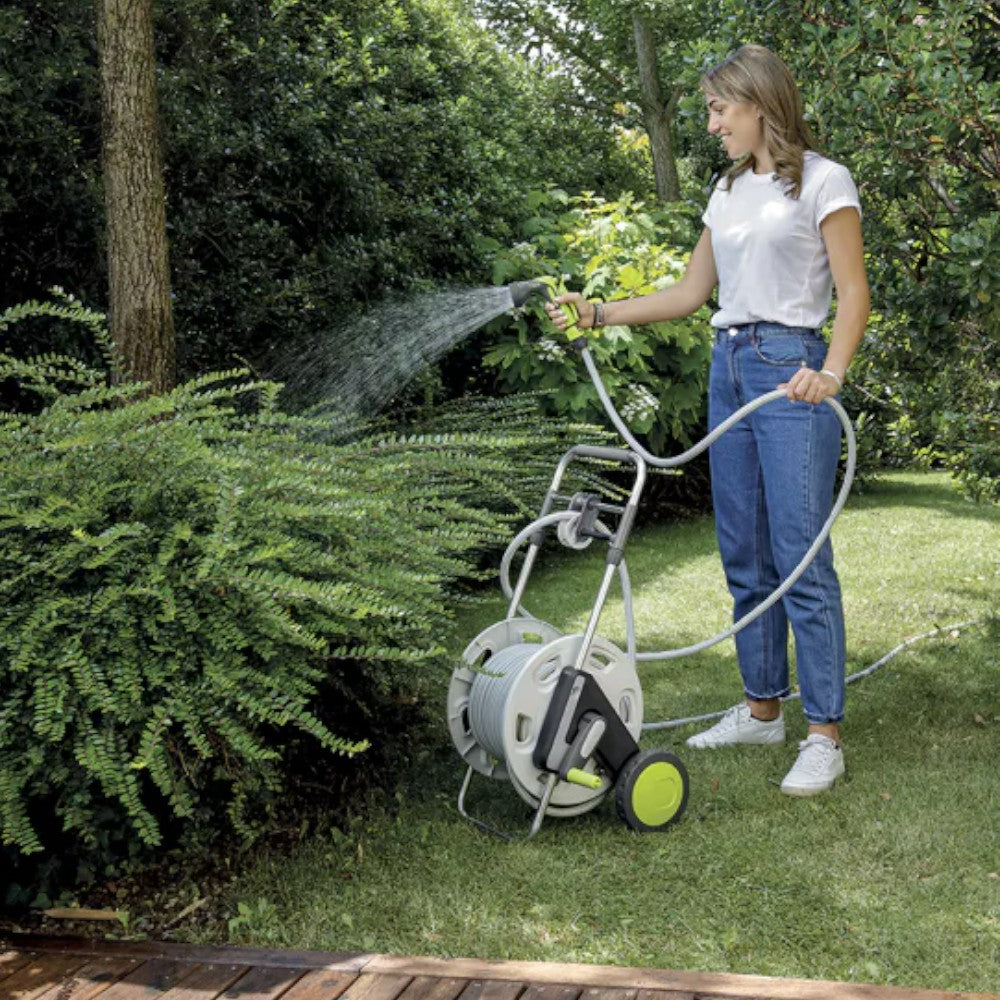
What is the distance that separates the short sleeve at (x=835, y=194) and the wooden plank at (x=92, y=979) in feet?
7.52

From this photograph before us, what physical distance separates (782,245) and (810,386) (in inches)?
17.8

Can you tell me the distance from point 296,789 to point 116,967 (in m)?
0.91

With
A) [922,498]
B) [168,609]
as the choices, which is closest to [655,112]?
[922,498]

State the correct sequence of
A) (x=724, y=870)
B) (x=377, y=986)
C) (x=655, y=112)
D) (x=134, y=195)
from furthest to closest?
(x=655, y=112) → (x=134, y=195) → (x=724, y=870) → (x=377, y=986)

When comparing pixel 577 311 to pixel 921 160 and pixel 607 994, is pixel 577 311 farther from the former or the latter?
pixel 607 994

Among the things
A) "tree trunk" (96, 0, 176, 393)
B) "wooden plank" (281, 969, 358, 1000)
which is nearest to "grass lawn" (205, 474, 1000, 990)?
"wooden plank" (281, 969, 358, 1000)

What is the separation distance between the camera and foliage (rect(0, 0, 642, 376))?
211 inches

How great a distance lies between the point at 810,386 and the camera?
10.3 ft

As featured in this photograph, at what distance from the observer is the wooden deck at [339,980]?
95.6 inches

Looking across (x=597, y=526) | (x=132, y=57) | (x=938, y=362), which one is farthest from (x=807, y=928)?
(x=132, y=57)

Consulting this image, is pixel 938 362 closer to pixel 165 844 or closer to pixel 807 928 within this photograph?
pixel 807 928

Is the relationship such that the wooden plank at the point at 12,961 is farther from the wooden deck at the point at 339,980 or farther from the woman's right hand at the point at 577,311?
the woman's right hand at the point at 577,311

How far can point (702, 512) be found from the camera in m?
8.58

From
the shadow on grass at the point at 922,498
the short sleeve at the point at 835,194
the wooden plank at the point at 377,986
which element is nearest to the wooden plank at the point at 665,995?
the wooden plank at the point at 377,986
